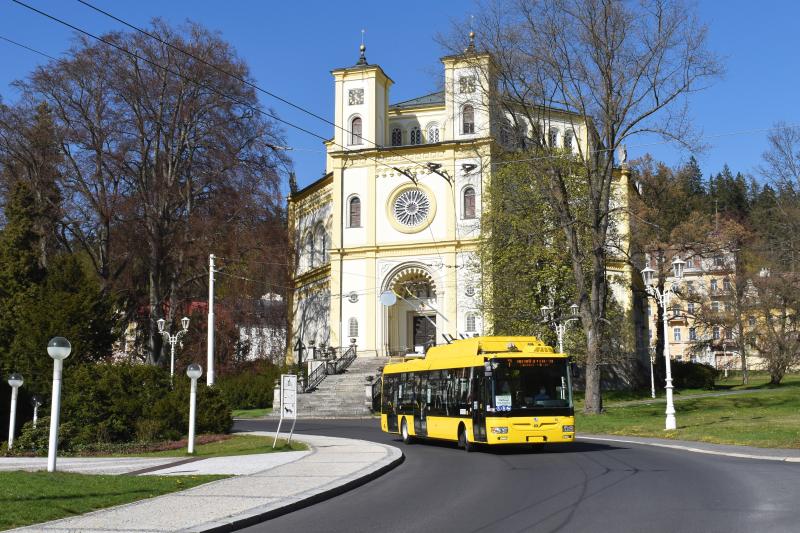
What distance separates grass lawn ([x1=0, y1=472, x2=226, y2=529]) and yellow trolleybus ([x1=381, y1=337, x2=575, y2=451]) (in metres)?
8.19

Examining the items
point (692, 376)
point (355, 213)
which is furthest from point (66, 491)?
point (692, 376)

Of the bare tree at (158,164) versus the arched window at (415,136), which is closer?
the bare tree at (158,164)

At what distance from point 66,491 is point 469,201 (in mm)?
44845

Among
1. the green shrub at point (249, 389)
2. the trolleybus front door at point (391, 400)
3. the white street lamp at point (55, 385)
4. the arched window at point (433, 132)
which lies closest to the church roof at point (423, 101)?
the arched window at point (433, 132)

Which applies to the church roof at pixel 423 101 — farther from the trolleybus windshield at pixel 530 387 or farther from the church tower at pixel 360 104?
the trolleybus windshield at pixel 530 387

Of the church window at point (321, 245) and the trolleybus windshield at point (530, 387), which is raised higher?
the church window at point (321, 245)

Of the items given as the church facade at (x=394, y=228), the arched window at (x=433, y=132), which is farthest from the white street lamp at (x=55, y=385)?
the arched window at (x=433, y=132)

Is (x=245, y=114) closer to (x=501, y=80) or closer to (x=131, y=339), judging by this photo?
(x=131, y=339)

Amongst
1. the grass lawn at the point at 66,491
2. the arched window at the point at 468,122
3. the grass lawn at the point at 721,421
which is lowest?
the grass lawn at the point at 66,491

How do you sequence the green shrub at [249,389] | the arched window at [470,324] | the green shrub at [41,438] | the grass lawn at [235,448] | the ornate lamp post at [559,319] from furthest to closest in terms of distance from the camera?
the arched window at [470,324]
the green shrub at [249,389]
the ornate lamp post at [559,319]
the green shrub at [41,438]
the grass lawn at [235,448]

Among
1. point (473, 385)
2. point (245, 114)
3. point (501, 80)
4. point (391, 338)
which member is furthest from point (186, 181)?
point (473, 385)

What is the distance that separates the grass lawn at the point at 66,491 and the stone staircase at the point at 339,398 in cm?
3071

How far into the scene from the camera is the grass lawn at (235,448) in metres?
22.1

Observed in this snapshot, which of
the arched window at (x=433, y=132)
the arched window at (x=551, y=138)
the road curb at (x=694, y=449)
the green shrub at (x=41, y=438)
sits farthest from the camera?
the arched window at (x=433, y=132)
